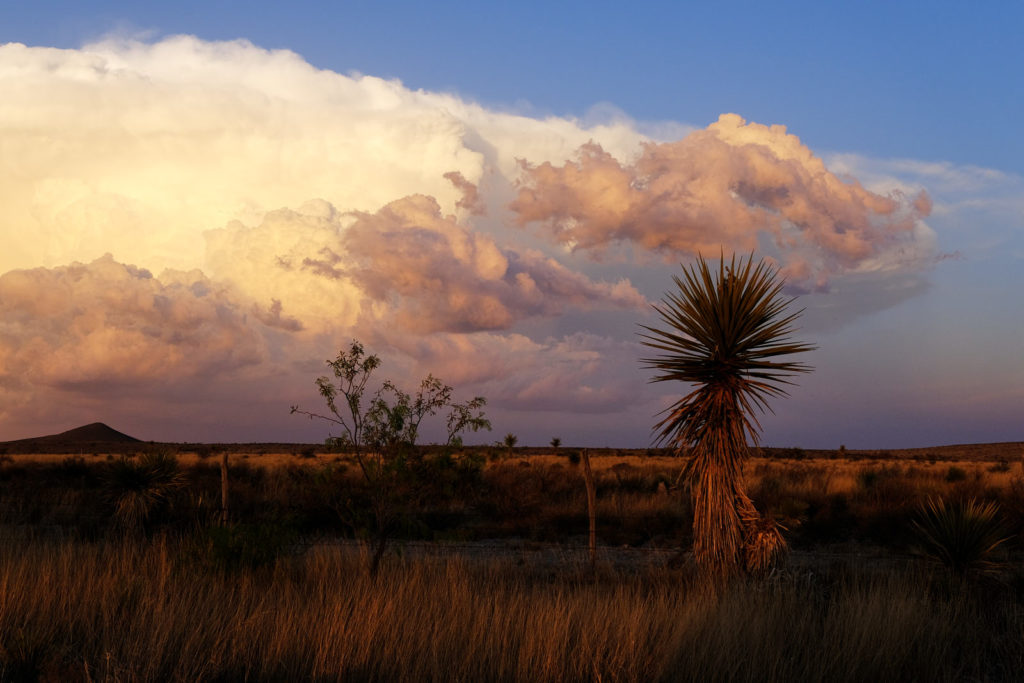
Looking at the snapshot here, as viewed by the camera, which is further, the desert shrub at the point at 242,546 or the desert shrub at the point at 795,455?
the desert shrub at the point at 795,455

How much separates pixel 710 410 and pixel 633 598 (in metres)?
2.57

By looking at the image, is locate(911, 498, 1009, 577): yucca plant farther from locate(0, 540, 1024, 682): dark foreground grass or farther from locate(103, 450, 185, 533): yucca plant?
locate(103, 450, 185, 533): yucca plant

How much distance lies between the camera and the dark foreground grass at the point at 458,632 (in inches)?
275

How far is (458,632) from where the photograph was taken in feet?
26.2

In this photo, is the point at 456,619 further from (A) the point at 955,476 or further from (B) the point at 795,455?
(B) the point at 795,455

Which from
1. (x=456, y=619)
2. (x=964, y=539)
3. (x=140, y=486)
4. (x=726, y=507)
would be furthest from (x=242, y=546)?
(x=140, y=486)

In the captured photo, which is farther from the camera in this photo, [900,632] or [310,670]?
[900,632]

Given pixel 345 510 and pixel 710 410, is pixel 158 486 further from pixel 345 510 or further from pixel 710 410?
pixel 710 410

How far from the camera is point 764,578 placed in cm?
1021

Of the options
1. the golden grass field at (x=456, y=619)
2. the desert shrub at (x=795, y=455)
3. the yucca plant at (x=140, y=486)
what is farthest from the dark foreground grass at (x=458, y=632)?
the desert shrub at (x=795, y=455)

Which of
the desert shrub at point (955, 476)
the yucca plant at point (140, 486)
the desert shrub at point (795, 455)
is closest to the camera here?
the yucca plant at point (140, 486)

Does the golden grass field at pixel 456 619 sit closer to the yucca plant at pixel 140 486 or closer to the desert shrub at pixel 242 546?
the desert shrub at pixel 242 546

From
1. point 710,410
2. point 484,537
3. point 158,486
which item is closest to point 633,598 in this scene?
point 710,410

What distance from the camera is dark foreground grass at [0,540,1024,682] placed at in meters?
6.99
